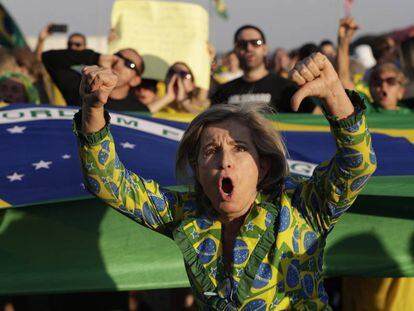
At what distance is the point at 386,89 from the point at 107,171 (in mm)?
3759

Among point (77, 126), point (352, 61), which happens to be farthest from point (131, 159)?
point (352, 61)

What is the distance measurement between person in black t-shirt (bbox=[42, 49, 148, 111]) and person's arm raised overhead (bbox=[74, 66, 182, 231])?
3057 millimetres

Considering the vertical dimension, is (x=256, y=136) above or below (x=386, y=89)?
above

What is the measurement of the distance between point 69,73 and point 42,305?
68.6 inches

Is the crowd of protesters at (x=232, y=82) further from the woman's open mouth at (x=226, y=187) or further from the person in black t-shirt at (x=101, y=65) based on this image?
the woman's open mouth at (x=226, y=187)

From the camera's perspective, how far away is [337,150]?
7.96 ft

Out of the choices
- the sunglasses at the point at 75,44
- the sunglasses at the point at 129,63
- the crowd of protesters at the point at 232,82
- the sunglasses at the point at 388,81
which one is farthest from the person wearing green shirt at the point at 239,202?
the sunglasses at the point at 75,44

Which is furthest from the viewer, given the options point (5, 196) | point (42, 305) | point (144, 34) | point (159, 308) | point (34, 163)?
point (144, 34)

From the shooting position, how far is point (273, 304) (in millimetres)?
2613

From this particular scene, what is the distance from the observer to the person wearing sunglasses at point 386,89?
6.01 meters

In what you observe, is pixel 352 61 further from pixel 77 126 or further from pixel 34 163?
pixel 77 126

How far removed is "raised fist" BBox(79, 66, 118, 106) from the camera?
95.0 inches

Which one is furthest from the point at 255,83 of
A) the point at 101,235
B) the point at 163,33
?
the point at 163,33

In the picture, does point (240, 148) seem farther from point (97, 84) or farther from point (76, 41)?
point (76, 41)
